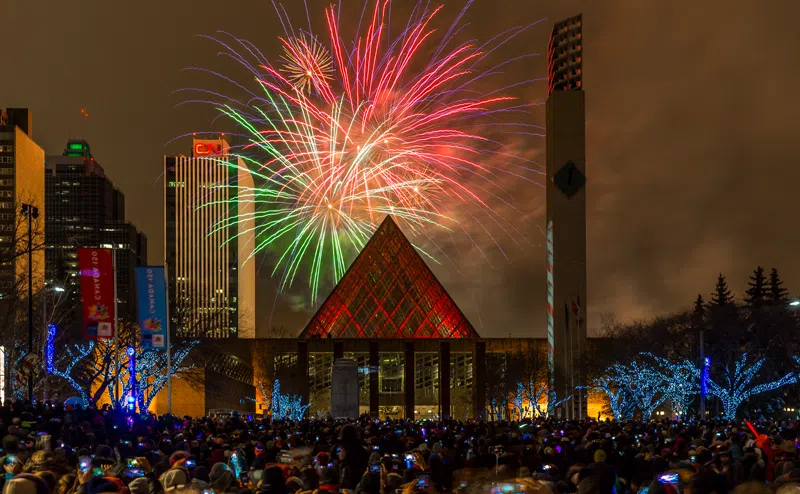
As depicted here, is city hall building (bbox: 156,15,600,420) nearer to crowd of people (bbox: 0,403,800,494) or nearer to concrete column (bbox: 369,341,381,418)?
concrete column (bbox: 369,341,381,418)

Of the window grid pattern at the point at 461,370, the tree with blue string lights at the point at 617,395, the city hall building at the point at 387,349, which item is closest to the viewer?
the tree with blue string lights at the point at 617,395

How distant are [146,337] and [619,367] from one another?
40.1 metres

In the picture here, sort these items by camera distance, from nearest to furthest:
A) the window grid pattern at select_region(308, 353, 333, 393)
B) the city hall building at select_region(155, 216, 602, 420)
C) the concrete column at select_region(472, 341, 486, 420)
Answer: the concrete column at select_region(472, 341, 486, 420)
the city hall building at select_region(155, 216, 602, 420)
the window grid pattern at select_region(308, 353, 333, 393)

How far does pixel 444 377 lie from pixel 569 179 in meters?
26.9

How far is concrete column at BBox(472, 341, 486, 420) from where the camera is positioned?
88.5 metres

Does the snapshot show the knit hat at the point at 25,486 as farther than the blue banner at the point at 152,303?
No

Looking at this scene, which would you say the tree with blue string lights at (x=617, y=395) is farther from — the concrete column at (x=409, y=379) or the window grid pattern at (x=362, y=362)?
the window grid pattern at (x=362, y=362)

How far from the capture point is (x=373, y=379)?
92625 millimetres

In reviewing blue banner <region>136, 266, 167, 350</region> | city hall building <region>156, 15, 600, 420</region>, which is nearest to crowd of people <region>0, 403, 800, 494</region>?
blue banner <region>136, 266, 167, 350</region>

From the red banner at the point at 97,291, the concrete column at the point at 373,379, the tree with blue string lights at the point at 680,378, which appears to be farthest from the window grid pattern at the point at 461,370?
the red banner at the point at 97,291

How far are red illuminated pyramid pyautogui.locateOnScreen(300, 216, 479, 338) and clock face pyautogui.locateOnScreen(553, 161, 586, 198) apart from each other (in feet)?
89.9

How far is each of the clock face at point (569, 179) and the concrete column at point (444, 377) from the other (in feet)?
84.8

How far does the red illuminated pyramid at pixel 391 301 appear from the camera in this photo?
320ft

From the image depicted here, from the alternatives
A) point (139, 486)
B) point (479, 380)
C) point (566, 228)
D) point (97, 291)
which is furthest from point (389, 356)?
point (139, 486)
